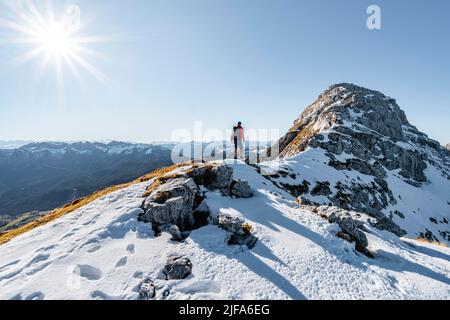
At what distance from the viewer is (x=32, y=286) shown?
11.5m

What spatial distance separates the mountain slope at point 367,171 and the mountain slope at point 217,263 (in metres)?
23.5

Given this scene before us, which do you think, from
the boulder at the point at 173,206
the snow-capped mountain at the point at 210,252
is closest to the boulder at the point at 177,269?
the snow-capped mountain at the point at 210,252

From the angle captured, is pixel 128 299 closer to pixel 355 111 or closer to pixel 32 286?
pixel 32 286

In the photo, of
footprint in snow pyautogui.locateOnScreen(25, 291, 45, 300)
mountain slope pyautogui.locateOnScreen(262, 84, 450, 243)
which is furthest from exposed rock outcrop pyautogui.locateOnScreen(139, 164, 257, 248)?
mountain slope pyautogui.locateOnScreen(262, 84, 450, 243)

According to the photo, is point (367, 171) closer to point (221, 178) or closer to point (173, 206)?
point (221, 178)

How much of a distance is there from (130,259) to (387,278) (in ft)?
46.6

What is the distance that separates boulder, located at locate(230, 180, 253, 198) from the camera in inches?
931

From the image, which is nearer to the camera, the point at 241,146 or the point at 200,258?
the point at 200,258

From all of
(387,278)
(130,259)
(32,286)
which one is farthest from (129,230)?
(387,278)

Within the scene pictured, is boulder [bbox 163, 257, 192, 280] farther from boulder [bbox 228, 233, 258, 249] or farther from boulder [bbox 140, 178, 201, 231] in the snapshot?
boulder [bbox 140, 178, 201, 231]

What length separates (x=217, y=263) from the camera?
515 inches

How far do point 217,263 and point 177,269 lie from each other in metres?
2.17

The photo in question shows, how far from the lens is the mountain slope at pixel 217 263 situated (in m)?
11.3
